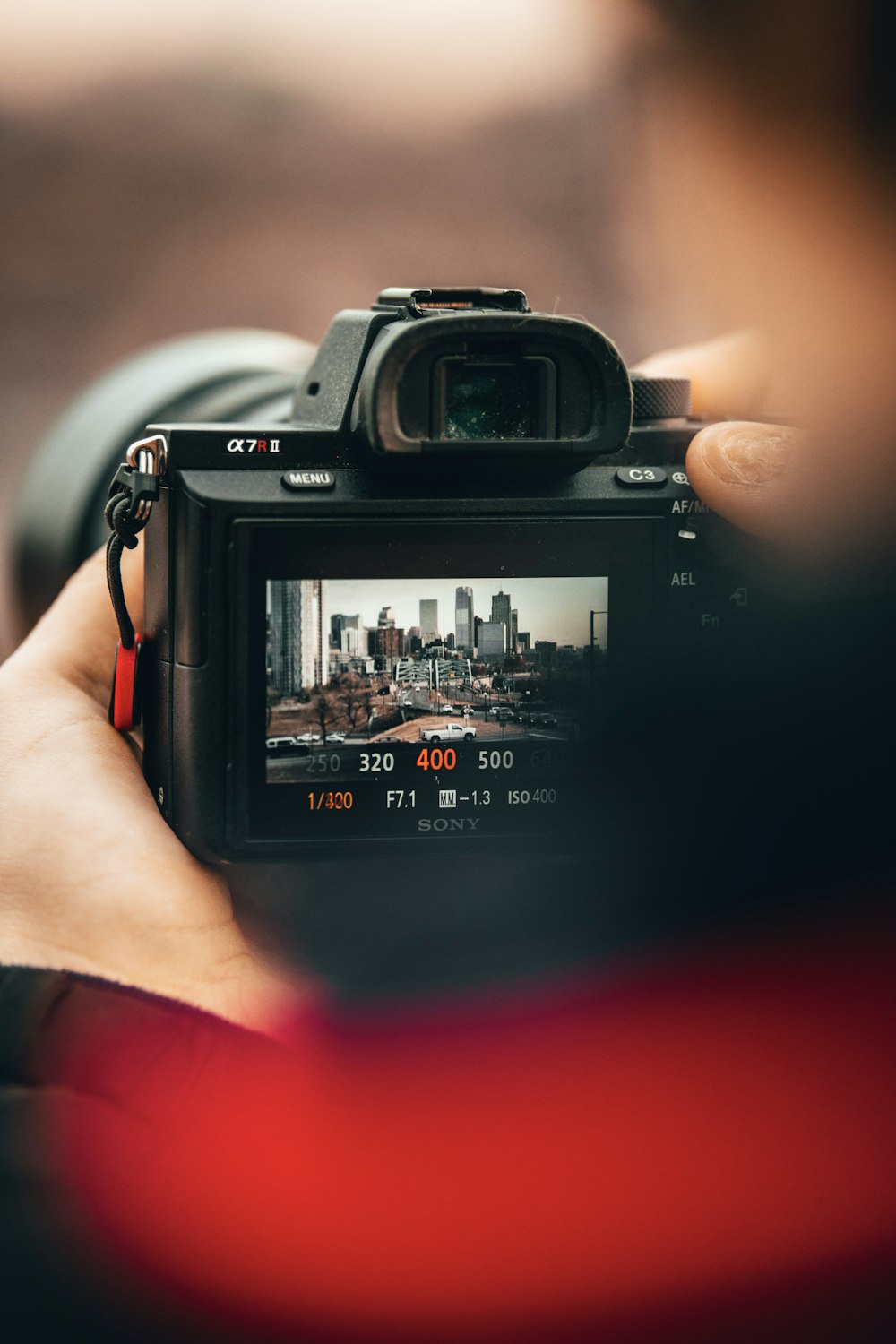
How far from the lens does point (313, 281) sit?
9.00ft

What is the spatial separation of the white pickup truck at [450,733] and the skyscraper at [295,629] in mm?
48

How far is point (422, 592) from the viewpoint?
49 cm

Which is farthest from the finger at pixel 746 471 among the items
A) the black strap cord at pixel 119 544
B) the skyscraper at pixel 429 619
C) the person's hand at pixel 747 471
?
the black strap cord at pixel 119 544

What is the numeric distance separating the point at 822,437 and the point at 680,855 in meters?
0.19

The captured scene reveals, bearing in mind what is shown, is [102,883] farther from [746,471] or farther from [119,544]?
[746,471]

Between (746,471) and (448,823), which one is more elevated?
(746,471)

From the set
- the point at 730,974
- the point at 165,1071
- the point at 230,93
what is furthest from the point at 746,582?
the point at 230,93

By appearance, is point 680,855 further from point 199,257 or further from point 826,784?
point 199,257

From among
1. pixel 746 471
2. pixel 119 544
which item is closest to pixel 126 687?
pixel 119 544

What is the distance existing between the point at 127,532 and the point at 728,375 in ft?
1.02

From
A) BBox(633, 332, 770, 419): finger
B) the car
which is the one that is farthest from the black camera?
BBox(633, 332, 770, 419): finger

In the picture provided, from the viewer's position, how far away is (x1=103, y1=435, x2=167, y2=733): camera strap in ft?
1.62

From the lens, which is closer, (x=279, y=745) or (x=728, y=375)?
(x=279, y=745)

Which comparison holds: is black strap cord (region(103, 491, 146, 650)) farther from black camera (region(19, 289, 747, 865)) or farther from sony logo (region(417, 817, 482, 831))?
sony logo (region(417, 817, 482, 831))
